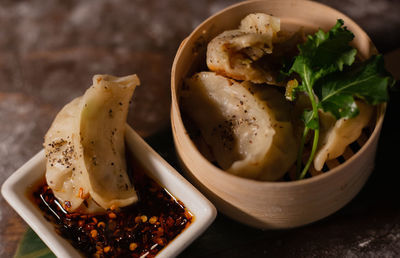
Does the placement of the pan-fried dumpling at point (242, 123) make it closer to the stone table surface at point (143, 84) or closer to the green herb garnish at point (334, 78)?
the green herb garnish at point (334, 78)

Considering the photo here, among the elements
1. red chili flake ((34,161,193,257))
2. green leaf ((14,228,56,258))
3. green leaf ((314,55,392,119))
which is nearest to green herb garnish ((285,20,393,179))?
green leaf ((314,55,392,119))

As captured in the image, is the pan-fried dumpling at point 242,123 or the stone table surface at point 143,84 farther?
the stone table surface at point 143,84

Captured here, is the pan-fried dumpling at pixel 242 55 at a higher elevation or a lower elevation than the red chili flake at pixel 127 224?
higher

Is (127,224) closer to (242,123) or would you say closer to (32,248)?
(32,248)

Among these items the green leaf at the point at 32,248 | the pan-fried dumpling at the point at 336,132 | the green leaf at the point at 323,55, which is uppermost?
the green leaf at the point at 323,55

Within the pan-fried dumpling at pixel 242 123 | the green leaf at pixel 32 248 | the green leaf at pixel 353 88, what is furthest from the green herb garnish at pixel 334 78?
the green leaf at pixel 32 248

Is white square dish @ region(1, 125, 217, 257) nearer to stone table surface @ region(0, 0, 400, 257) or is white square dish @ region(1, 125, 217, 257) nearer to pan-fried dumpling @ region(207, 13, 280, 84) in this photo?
stone table surface @ region(0, 0, 400, 257)

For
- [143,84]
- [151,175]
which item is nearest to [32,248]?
[151,175]

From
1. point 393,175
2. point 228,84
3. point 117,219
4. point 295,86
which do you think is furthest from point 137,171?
point 393,175
